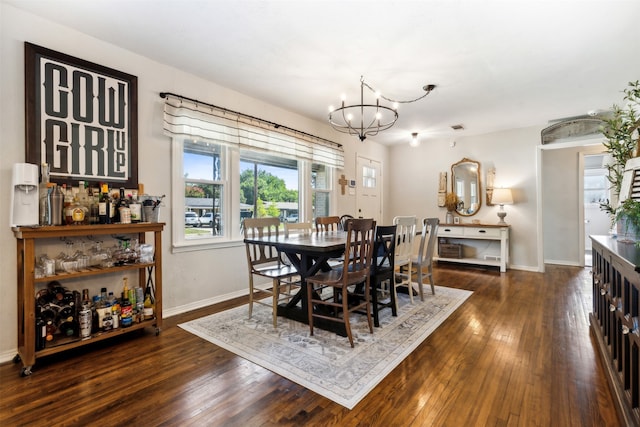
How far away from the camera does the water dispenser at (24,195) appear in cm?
199

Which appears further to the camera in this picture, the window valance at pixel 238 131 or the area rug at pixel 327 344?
the window valance at pixel 238 131

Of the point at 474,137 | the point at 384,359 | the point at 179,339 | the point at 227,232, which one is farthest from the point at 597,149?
the point at 179,339

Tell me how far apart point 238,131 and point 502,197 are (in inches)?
177

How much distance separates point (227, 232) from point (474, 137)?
4881 mm

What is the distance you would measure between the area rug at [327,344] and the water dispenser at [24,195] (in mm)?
1448

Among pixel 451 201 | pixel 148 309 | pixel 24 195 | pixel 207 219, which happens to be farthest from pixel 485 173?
pixel 24 195

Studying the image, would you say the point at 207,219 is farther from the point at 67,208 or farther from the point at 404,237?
the point at 404,237

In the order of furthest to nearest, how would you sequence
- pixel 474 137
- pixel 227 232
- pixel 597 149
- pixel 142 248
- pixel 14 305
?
pixel 474 137
pixel 597 149
pixel 227 232
pixel 142 248
pixel 14 305

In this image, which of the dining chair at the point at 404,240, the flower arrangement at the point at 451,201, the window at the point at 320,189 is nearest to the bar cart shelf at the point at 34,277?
the dining chair at the point at 404,240

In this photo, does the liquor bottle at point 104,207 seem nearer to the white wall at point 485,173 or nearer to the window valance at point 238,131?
the window valance at point 238,131

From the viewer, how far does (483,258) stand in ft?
18.5

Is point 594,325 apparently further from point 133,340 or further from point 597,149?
point 597,149

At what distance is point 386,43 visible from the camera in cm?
260

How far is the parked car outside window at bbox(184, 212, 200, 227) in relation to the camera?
129 inches
